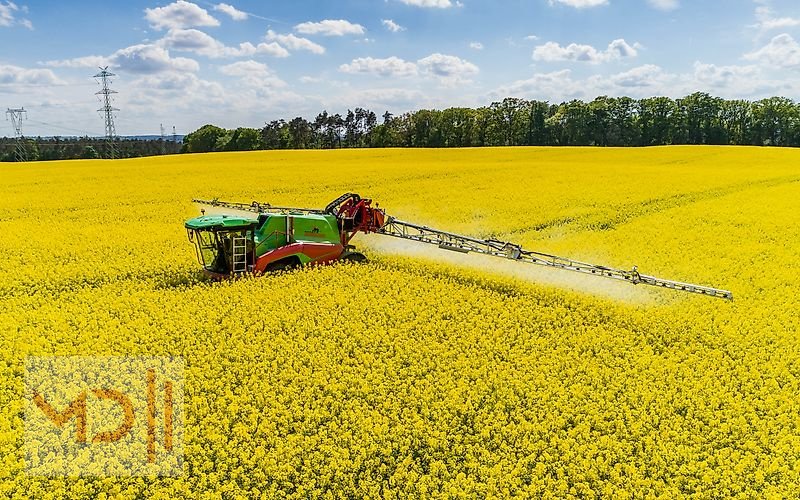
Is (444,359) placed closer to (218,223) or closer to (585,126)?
(218,223)

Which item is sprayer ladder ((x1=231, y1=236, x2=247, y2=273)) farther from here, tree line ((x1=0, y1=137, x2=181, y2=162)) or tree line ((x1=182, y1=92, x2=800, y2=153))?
tree line ((x1=0, y1=137, x2=181, y2=162))

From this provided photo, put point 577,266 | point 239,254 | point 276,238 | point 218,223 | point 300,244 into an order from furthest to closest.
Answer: point 300,244 → point 276,238 → point 239,254 → point 577,266 → point 218,223

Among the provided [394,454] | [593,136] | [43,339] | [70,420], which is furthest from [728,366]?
[593,136]

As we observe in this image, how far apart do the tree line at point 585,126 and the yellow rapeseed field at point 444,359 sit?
240 feet

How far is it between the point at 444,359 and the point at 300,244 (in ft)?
22.3

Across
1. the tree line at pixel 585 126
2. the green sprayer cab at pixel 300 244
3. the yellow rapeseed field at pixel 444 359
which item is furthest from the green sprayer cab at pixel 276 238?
the tree line at pixel 585 126

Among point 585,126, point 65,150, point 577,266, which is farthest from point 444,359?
point 65,150

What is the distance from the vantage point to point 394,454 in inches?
308

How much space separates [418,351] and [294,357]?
7.62ft

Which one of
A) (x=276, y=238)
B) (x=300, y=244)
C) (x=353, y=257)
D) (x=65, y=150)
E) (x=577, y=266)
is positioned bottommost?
(x=353, y=257)

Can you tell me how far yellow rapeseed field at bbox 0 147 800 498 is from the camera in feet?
24.4

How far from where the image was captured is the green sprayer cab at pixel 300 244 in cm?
1395

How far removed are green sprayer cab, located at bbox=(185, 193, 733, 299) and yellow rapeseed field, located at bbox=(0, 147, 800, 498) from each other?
0.60 meters

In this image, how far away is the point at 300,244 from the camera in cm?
1555
